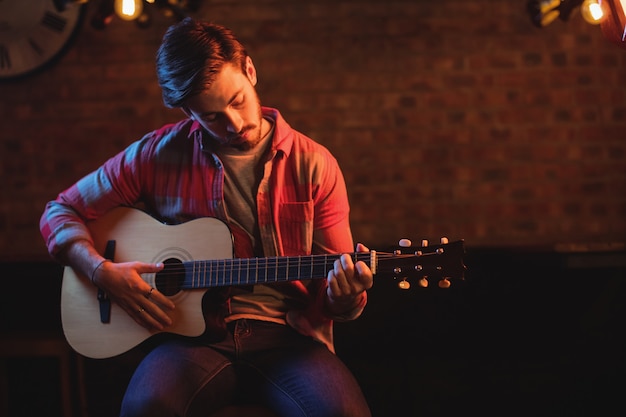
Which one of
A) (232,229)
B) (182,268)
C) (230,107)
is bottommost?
(182,268)

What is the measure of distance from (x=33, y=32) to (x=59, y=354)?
154 cm

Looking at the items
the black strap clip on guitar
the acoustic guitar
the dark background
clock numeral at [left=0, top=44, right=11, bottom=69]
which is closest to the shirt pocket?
the acoustic guitar

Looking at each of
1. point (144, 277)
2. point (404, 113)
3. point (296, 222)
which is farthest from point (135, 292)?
point (404, 113)

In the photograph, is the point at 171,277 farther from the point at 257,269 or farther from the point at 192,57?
the point at 192,57

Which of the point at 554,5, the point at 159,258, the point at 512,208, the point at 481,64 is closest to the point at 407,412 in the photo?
the point at 512,208

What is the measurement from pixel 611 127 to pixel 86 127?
2.50 metres

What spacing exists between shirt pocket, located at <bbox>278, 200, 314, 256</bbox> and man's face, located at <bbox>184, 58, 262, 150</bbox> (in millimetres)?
242

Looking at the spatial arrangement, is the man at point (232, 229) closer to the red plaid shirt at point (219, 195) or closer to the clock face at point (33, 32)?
the red plaid shirt at point (219, 195)

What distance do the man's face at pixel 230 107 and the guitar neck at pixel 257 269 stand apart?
38cm

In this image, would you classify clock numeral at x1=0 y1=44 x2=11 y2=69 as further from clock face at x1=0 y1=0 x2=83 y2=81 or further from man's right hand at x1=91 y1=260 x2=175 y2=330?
man's right hand at x1=91 y1=260 x2=175 y2=330

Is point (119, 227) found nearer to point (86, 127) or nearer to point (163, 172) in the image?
point (163, 172)

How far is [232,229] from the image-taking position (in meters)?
1.93

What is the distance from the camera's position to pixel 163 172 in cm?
200

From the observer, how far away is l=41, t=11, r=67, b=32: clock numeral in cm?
300
